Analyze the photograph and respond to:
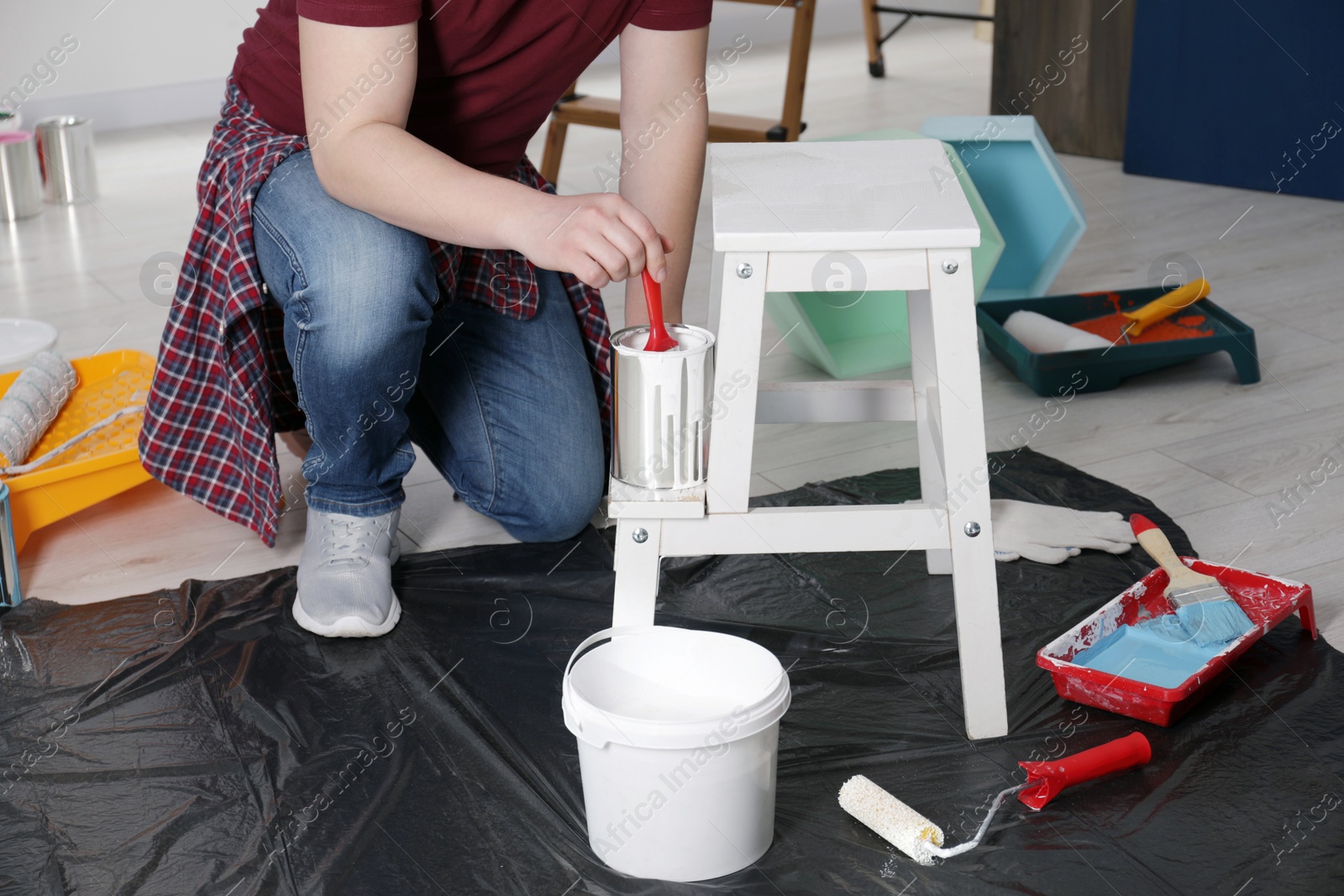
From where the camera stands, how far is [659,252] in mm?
934

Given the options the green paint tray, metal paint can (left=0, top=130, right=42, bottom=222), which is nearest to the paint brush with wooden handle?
the green paint tray

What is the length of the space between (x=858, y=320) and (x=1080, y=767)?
3.63 feet

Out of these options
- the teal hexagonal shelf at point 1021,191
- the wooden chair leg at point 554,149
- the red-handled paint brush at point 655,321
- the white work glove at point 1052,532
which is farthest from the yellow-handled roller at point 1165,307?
the wooden chair leg at point 554,149

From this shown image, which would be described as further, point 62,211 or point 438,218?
point 62,211

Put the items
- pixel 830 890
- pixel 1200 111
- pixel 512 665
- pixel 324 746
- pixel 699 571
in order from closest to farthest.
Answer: pixel 830 890 → pixel 324 746 → pixel 512 665 → pixel 699 571 → pixel 1200 111

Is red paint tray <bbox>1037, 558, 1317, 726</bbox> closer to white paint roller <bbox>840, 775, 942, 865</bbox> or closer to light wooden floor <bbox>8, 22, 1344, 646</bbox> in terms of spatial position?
light wooden floor <bbox>8, 22, 1344, 646</bbox>

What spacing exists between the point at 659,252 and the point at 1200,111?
2224 mm

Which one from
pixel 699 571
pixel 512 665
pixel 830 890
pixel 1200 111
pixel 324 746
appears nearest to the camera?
pixel 830 890

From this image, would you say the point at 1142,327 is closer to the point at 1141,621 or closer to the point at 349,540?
the point at 1141,621

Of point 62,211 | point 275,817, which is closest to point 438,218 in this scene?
point 275,817

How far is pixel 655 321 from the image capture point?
0.98 m

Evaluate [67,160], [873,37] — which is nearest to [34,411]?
[67,160]

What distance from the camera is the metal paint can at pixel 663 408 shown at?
3.23ft

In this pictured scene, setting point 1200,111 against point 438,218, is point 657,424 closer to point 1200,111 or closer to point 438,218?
point 438,218
